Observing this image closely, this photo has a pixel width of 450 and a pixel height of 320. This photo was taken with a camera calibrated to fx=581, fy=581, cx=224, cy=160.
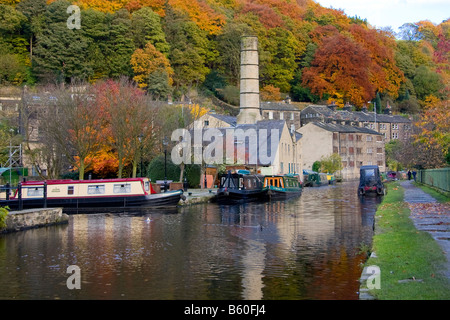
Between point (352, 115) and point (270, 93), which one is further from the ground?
point (270, 93)

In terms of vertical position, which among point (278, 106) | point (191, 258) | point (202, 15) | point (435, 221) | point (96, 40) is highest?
point (202, 15)

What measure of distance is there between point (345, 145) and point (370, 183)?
53.7 metres

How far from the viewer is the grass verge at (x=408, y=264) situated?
10.7 m

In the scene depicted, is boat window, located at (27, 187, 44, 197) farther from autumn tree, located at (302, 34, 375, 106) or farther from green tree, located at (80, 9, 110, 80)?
autumn tree, located at (302, 34, 375, 106)

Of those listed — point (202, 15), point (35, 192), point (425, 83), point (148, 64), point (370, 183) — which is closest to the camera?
point (35, 192)

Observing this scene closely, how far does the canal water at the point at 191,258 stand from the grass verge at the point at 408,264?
2.47ft

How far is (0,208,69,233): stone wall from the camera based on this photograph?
23.9 m

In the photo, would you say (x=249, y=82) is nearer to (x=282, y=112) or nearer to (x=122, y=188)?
(x=282, y=112)

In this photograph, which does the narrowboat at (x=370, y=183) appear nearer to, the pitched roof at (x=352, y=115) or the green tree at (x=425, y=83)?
the pitched roof at (x=352, y=115)

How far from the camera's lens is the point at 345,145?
328ft

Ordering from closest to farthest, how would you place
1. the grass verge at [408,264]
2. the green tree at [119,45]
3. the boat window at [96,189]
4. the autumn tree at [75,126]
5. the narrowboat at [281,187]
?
the grass verge at [408,264]
the boat window at [96,189]
the autumn tree at [75,126]
the narrowboat at [281,187]
the green tree at [119,45]

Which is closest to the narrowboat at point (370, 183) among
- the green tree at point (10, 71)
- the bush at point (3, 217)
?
the bush at point (3, 217)

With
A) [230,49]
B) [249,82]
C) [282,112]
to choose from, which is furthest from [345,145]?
[249,82]
